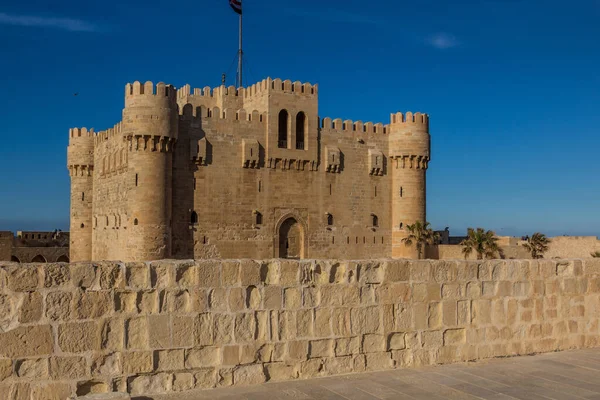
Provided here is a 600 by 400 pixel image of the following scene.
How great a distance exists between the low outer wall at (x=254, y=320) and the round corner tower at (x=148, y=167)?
19.6m

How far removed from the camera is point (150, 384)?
616cm

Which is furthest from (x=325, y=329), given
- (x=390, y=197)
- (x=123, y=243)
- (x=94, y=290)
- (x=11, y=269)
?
(x=390, y=197)

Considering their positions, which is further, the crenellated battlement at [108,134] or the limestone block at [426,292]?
the crenellated battlement at [108,134]

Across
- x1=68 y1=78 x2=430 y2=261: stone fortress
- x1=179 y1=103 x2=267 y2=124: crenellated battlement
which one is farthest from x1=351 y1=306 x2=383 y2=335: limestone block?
x1=179 y1=103 x2=267 y2=124: crenellated battlement

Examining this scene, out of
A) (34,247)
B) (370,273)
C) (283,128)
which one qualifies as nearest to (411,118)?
(283,128)

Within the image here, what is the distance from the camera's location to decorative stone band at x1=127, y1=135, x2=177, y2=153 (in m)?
26.5

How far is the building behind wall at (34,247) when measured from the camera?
36.5m

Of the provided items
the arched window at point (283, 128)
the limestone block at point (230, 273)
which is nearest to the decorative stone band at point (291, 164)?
the arched window at point (283, 128)

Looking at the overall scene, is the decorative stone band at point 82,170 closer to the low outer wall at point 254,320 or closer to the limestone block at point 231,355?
the low outer wall at point 254,320

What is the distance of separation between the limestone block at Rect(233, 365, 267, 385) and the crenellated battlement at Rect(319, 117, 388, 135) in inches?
1007

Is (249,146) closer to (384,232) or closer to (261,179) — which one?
(261,179)

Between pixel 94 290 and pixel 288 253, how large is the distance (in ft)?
80.4

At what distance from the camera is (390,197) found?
33.7 metres

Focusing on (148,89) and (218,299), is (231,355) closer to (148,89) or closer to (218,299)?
(218,299)
